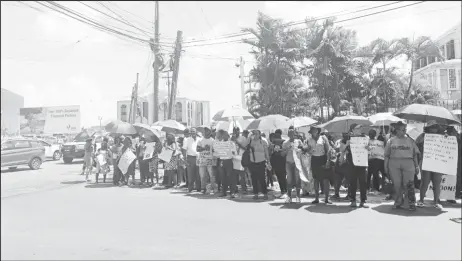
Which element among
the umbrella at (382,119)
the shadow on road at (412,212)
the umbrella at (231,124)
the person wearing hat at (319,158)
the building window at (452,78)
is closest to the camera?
the shadow on road at (412,212)

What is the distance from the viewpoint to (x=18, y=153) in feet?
6.26

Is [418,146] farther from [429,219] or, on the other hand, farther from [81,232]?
[81,232]

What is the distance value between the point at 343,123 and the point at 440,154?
3.23 m

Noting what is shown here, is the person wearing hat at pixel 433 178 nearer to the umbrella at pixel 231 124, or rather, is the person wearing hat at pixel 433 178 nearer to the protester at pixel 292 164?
the protester at pixel 292 164

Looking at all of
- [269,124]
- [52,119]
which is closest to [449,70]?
[269,124]

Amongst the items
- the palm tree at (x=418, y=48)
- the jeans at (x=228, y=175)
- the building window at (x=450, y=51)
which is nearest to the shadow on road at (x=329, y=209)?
the jeans at (x=228, y=175)

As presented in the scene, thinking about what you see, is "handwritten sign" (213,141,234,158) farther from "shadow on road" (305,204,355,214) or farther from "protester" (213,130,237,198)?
"shadow on road" (305,204,355,214)

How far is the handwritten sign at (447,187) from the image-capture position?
24.3ft

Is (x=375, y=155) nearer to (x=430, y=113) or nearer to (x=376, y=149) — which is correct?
(x=376, y=149)

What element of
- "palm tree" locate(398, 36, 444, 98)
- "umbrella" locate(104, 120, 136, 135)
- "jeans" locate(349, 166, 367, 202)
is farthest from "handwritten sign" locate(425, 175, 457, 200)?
"palm tree" locate(398, 36, 444, 98)

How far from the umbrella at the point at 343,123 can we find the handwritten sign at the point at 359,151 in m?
2.29

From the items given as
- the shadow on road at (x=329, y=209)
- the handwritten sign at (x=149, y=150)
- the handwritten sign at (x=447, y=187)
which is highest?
the handwritten sign at (x=149, y=150)

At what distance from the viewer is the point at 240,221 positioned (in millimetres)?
6305

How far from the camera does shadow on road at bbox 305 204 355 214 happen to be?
7043 mm
